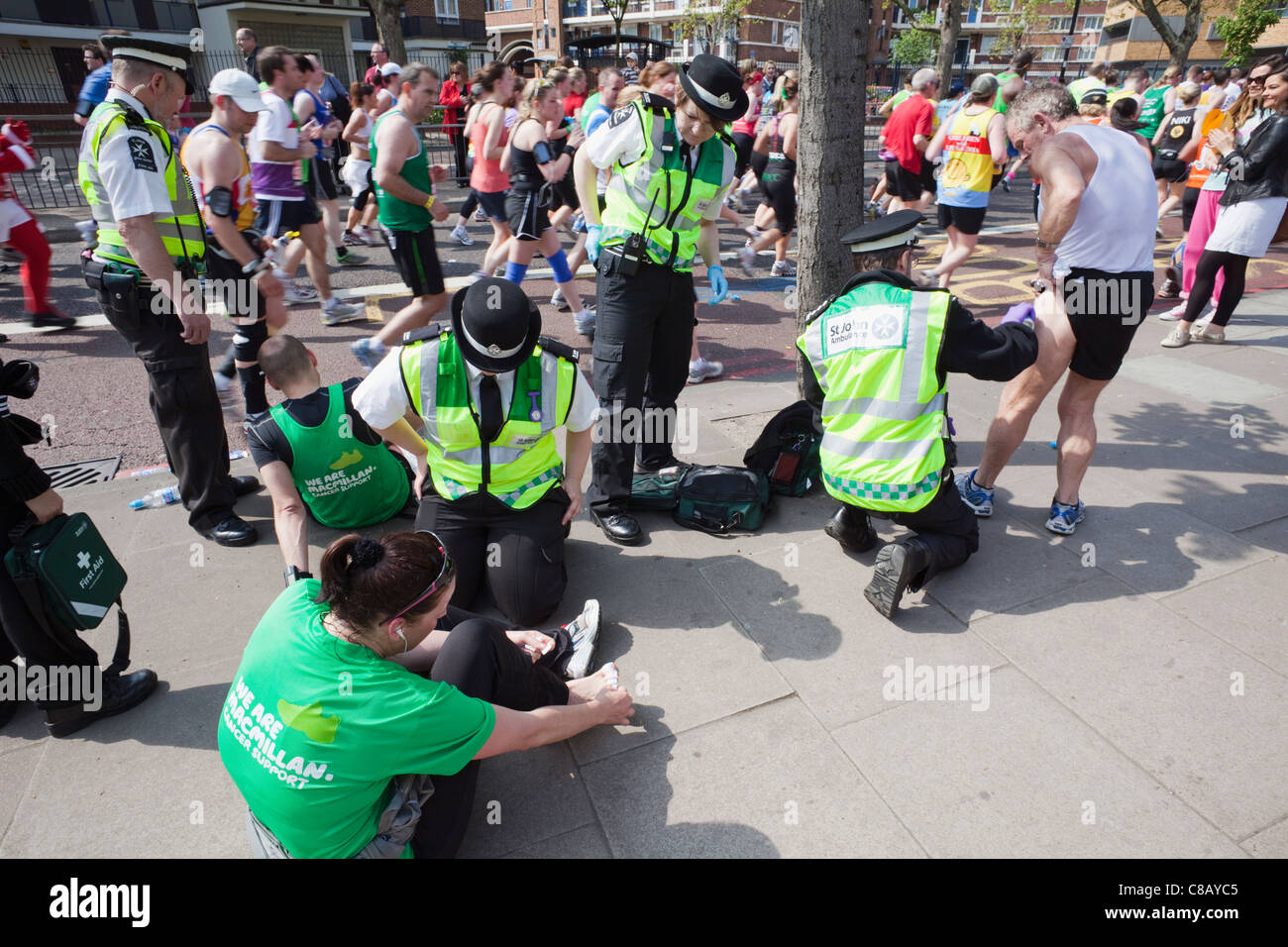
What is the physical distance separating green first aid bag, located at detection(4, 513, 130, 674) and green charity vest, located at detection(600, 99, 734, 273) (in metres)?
2.48

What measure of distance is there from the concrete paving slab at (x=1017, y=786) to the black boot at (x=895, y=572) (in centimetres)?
47

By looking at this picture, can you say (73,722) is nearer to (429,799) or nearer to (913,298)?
(429,799)

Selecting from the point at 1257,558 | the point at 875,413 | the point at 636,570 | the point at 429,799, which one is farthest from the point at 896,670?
the point at 1257,558

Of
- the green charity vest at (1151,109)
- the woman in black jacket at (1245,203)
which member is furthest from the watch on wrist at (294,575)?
the green charity vest at (1151,109)

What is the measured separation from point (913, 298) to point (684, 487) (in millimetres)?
1456

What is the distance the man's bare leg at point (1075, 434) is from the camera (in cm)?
358

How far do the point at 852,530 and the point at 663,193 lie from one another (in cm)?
184

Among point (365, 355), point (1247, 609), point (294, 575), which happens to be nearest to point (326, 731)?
point (294, 575)

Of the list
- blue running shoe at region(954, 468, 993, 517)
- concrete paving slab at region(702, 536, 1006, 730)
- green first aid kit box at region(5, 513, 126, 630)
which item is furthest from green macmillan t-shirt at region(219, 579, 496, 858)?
blue running shoe at region(954, 468, 993, 517)

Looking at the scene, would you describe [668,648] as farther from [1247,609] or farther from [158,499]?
[158,499]

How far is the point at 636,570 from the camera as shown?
3496 millimetres

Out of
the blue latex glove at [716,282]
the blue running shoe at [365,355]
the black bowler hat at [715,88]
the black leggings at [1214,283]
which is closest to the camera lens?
the black bowler hat at [715,88]

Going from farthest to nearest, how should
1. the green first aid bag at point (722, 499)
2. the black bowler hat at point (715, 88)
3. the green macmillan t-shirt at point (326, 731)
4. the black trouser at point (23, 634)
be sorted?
1. the green first aid bag at point (722, 499)
2. the black bowler hat at point (715, 88)
3. the black trouser at point (23, 634)
4. the green macmillan t-shirt at point (326, 731)

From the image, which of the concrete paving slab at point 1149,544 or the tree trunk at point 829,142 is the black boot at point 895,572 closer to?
the concrete paving slab at point 1149,544
